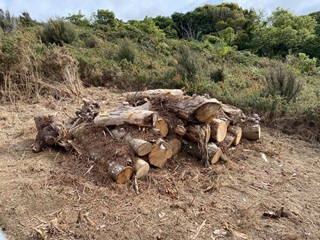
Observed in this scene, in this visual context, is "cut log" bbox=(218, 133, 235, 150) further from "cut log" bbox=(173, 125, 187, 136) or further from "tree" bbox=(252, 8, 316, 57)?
"tree" bbox=(252, 8, 316, 57)

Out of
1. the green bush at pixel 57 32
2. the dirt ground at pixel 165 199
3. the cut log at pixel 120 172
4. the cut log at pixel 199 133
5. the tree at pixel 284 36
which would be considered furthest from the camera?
the tree at pixel 284 36

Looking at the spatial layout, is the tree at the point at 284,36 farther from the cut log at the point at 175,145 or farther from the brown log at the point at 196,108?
the cut log at the point at 175,145

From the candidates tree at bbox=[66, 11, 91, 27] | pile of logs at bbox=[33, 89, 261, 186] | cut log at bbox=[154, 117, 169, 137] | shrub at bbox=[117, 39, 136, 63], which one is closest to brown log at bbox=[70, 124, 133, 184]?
pile of logs at bbox=[33, 89, 261, 186]

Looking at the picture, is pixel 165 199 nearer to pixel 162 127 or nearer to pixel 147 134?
pixel 147 134

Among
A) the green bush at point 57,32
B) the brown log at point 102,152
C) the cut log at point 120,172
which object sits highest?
the green bush at point 57,32

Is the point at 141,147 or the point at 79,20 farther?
the point at 79,20

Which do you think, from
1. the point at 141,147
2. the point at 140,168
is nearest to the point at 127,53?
the point at 141,147

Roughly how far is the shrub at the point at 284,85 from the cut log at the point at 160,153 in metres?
2.81

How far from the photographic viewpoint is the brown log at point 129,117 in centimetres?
315

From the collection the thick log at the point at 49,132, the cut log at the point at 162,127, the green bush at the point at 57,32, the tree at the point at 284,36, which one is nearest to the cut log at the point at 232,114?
the cut log at the point at 162,127

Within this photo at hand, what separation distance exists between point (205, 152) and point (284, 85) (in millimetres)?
2704

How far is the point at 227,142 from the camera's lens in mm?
3629

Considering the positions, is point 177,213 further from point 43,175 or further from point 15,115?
point 15,115

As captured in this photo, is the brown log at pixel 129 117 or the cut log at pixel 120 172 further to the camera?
the brown log at pixel 129 117
